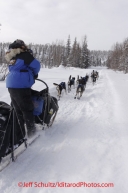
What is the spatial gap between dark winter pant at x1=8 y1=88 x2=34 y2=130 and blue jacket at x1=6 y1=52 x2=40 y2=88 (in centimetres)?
9

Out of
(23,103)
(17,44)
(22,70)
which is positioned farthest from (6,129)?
(17,44)

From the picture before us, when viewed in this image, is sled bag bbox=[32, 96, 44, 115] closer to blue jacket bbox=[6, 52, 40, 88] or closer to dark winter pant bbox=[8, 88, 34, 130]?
dark winter pant bbox=[8, 88, 34, 130]

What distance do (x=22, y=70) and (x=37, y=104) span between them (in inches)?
32.7

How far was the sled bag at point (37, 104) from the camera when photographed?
3.47 m

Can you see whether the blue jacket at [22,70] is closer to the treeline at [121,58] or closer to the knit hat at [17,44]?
the knit hat at [17,44]

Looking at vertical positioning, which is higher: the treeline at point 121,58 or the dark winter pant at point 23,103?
the treeline at point 121,58

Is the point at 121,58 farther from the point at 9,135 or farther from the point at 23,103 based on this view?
the point at 9,135

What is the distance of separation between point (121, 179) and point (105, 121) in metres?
2.33

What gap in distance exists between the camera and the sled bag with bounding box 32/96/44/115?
3466mm

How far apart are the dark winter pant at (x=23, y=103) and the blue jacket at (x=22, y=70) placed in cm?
9

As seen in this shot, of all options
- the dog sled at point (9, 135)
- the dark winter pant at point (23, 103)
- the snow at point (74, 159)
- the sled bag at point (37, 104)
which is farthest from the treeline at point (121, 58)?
the dog sled at point (9, 135)

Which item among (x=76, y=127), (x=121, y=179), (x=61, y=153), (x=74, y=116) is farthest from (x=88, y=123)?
(x=121, y=179)

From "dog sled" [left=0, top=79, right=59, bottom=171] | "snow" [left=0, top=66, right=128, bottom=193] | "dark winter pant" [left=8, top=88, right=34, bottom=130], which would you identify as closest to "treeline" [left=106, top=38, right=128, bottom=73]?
"snow" [left=0, top=66, right=128, bottom=193]

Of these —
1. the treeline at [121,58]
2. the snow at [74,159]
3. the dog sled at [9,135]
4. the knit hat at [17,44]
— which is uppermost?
the treeline at [121,58]
